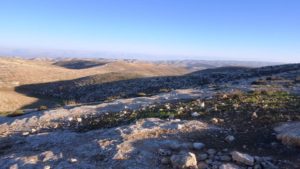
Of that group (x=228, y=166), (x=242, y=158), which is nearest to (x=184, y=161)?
(x=228, y=166)

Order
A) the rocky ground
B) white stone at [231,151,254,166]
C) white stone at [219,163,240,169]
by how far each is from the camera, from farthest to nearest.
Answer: the rocky ground, white stone at [231,151,254,166], white stone at [219,163,240,169]

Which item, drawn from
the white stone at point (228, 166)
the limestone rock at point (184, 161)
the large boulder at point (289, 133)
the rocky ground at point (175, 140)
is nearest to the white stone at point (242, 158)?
the rocky ground at point (175, 140)

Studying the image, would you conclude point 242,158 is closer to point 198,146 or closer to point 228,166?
point 228,166

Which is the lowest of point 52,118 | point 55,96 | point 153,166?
point 55,96

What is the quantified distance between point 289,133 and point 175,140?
11.9ft

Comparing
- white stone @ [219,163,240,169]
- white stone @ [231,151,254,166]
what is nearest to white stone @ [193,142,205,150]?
white stone @ [231,151,254,166]

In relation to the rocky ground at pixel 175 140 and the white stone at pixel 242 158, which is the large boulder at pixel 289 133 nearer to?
the rocky ground at pixel 175 140

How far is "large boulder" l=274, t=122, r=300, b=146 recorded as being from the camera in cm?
1216

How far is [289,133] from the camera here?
12.7m

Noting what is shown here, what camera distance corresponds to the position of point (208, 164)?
1111cm

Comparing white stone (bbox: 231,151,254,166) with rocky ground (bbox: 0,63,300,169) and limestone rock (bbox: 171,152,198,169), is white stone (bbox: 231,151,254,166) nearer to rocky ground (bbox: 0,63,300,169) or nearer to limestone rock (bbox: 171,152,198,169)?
rocky ground (bbox: 0,63,300,169)

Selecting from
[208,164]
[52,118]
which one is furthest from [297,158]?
[52,118]

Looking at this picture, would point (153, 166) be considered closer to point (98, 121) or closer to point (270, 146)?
point (270, 146)

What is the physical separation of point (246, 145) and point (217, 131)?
5.48ft
